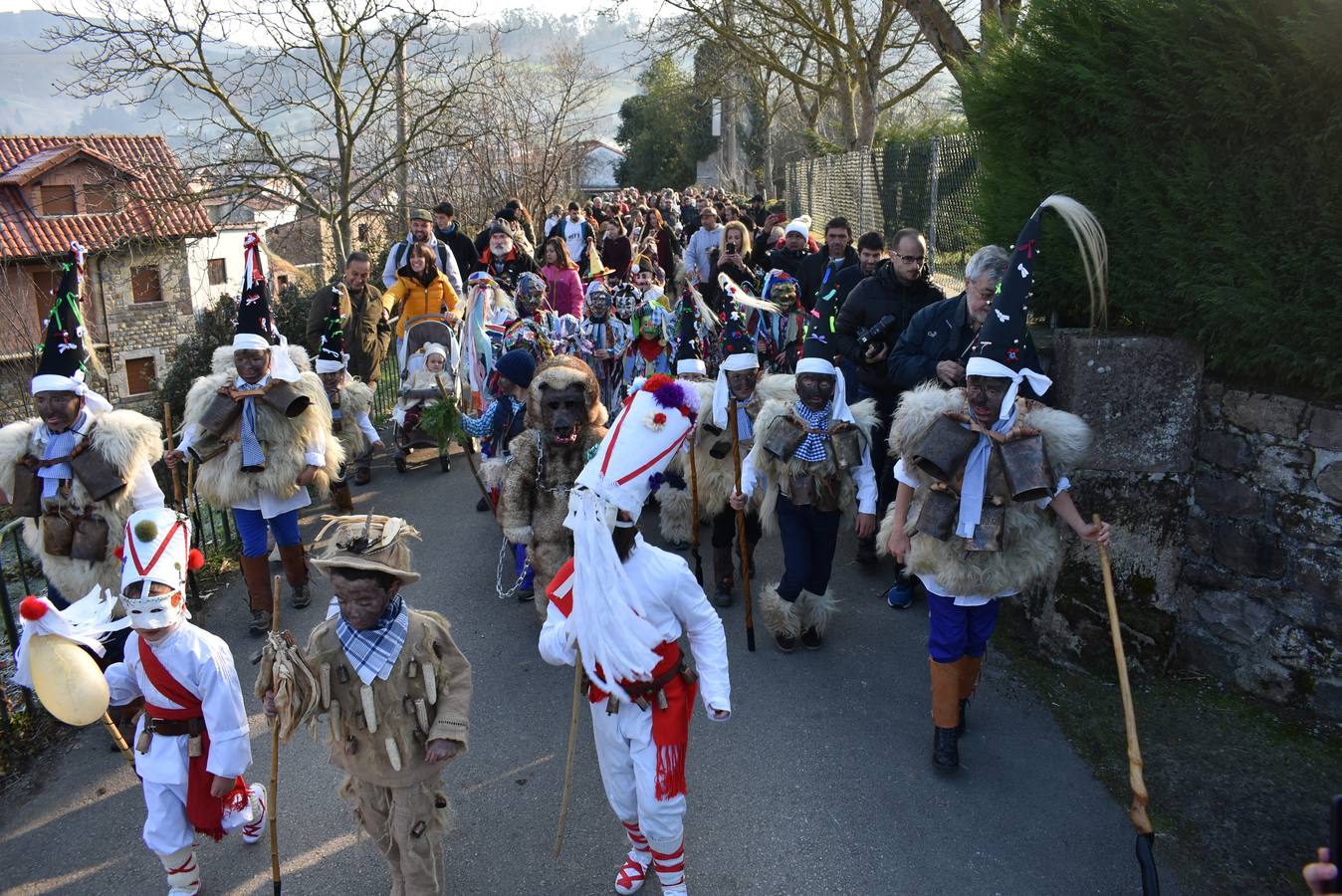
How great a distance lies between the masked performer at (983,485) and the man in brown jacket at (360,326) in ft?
20.7

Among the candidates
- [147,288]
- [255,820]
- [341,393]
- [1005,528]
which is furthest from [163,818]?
[147,288]

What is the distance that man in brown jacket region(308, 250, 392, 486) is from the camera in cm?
904

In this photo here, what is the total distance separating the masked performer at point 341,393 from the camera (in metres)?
8.66

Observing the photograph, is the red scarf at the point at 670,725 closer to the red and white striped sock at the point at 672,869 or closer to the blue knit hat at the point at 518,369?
the red and white striped sock at the point at 672,869

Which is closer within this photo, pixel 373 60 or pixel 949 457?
pixel 949 457

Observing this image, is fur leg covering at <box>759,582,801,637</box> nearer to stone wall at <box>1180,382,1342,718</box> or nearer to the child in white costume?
stone wall at <box>1180,382,1342,718</box>

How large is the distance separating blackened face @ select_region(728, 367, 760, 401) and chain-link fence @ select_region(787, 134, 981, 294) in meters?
2.09

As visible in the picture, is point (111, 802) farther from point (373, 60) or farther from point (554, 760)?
point (373, 60)

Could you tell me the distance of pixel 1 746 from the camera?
4922 millimetres

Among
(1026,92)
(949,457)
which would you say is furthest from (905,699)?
(1026,92)

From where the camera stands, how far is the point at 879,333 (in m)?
6.66

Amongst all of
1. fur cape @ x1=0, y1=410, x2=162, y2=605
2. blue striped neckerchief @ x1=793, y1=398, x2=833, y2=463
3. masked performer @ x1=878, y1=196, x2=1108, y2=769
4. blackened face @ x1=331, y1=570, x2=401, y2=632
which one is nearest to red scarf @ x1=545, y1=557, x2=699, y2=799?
blackened face @ x1=331, y1=570, x2=401, y2=632

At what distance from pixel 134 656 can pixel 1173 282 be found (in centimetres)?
520

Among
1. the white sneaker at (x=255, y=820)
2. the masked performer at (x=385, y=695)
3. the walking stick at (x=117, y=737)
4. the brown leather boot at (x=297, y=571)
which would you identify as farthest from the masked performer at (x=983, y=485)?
the brown leather boot at (x=297, y=571)
